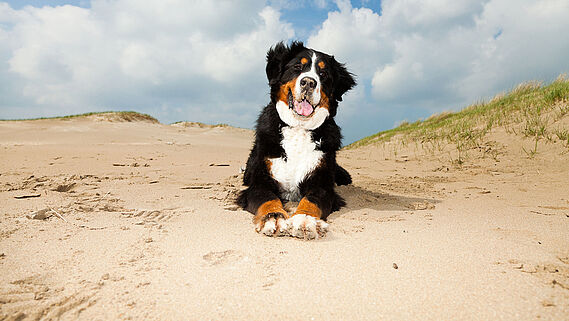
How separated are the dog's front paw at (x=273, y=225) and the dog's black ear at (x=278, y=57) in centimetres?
194

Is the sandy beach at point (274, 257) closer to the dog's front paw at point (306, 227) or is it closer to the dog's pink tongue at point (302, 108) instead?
the dog's front paw at point (306, 227)

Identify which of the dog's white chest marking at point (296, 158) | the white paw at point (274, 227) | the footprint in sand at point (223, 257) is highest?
the dog's white chest marking at point (296, 158)

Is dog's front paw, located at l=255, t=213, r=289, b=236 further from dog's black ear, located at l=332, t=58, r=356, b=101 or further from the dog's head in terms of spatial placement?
dog's black ear, located at l=332, t=58, r=356, b=101

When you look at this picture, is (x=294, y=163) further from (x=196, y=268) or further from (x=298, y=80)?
(x=196, y=268)

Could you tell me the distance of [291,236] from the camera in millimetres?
2443

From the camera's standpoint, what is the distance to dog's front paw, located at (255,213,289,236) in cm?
245

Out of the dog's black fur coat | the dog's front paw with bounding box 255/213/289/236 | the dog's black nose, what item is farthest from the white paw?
the dog's black nose


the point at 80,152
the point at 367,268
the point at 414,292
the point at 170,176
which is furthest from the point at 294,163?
the point at 80,152

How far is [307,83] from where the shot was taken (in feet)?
11.0

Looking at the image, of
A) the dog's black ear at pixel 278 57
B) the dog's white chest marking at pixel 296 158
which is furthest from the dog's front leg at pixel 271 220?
the dog's black ear at pixel 278 57

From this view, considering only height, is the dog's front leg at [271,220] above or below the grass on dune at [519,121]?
below

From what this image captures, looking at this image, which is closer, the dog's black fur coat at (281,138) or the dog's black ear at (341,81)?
the dog's black fur coat at (281,138)

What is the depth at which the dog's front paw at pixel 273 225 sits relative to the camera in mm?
2453

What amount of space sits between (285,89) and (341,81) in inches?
35.6
